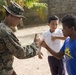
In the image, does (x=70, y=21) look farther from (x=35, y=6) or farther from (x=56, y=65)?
(x=35, y=6)

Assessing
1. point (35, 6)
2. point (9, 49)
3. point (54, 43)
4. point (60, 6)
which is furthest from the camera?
point (60, 6)

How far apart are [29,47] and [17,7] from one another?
1.84 feet

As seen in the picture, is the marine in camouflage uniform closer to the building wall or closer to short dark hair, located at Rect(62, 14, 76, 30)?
short dark hair, located at Rect(62, 14, 76, 30)

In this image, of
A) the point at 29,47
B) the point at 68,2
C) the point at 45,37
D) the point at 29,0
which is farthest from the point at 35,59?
the point at 68,2

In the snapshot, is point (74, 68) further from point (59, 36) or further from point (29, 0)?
point (29, 0)

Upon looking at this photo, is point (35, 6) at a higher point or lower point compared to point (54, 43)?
lower

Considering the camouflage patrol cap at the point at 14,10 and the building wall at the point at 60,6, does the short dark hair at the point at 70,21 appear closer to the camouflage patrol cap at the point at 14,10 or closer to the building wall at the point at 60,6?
the camouflage patrol cap at the point at 14,10

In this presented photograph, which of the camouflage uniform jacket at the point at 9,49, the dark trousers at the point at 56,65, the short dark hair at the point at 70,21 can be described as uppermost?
the short dark hair at the point at 70,21

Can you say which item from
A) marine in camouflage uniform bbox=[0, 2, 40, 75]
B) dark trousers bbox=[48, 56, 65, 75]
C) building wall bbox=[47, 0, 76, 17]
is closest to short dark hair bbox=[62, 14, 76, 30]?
marine in camouflage uniform bbox=[0, 2, 40, 75]

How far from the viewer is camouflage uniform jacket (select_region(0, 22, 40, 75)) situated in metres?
3.56

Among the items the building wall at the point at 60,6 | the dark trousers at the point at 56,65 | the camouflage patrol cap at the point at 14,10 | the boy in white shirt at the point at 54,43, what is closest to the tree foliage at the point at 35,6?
the building wall at the point at 60,6


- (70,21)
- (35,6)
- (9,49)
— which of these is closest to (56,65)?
(70,21)

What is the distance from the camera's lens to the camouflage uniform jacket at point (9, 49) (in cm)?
356

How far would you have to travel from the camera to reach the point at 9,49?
3.61m
